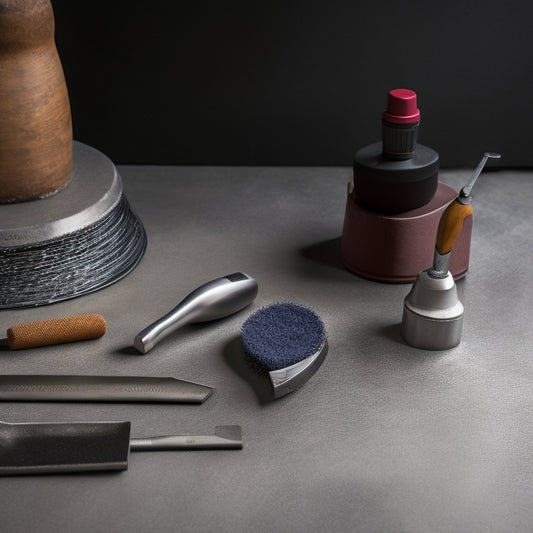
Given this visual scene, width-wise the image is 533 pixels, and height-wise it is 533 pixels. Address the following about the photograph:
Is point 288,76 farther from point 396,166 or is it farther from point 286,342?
point 286,342

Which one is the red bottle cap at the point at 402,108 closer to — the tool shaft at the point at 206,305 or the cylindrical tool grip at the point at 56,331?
the tool shaft at the point at 206,305

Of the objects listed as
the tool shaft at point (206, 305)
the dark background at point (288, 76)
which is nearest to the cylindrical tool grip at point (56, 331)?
the tool shaft at point (206, 305)

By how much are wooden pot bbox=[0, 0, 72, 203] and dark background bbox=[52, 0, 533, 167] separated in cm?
22

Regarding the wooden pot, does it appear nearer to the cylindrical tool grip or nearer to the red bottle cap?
the cylindrical tool grip

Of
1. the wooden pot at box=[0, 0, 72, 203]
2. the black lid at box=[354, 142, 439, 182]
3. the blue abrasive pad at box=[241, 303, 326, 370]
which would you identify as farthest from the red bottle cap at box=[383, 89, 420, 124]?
the wooden pot at box=[0, 0, 72, 203]

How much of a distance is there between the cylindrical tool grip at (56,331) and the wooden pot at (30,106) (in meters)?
0.14

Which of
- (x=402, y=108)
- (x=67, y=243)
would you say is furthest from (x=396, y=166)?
(x=67, y=243)

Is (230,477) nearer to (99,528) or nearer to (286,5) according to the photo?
(99,528)

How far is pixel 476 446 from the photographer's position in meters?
0.64

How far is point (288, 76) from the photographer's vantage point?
1.01 metres

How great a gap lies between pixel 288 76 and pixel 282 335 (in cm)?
41

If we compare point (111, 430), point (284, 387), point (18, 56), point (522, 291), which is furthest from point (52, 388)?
point (522, 291)

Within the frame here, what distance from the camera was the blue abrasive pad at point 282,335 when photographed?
70cm

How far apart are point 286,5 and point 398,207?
0.32m
